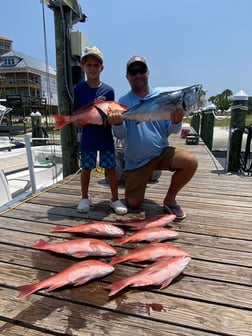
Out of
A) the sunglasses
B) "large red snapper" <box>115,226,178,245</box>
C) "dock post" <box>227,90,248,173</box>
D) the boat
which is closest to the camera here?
"large red snapper" <box>115,226,178,245</box>

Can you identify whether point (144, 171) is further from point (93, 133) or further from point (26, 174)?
point (26, 174)

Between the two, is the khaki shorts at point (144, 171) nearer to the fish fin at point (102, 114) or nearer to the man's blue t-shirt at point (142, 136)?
the man's blue t-shirt at point (142, 136)

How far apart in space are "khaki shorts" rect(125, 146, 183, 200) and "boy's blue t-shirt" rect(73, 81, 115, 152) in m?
0.48

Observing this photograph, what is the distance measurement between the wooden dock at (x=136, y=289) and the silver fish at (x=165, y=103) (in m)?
1.17

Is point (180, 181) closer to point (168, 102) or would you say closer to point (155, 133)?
point (155, 133)

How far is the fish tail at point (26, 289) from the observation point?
1.79 metres

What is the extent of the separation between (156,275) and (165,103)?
1.65 m

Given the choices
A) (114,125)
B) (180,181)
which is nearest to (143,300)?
(180,181)

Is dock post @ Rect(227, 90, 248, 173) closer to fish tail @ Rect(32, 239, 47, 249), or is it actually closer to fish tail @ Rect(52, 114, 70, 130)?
fish tail @ Rect(52, 114, 70, 130)

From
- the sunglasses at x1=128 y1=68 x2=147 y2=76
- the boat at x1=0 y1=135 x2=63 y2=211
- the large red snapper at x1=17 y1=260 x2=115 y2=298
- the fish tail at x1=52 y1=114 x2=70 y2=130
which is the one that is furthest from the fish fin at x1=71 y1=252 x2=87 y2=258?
the boat at x1=0 y1=135 x2=63 y2=211

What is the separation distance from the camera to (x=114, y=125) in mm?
3113

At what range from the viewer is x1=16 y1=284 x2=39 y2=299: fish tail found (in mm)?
1788

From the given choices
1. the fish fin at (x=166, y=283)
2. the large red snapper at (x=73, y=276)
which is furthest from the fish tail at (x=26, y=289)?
the fish fin at (x=166, y=283)

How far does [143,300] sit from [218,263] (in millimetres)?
775
